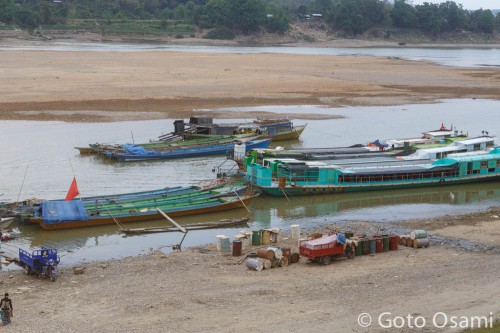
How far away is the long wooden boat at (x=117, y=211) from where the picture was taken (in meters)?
32.3

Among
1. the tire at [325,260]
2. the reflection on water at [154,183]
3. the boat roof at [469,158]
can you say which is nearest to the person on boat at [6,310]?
the reflection on water at [154,183]

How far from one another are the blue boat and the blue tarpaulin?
14.1 meters

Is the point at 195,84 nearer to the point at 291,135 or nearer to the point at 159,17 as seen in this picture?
the point at 291,135

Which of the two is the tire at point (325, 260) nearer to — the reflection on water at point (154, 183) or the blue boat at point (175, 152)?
the reflection on water at point (154, 183)

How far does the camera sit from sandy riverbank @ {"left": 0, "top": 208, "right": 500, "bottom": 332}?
20828 mm

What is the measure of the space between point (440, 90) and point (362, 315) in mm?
70614

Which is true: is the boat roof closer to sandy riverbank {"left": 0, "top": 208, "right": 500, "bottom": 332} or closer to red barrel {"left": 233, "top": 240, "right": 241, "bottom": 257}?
sandy riverbank {"left": 0, "top": 208, "right": 500, "bottom": 332}

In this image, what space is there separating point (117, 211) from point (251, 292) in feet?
39.2

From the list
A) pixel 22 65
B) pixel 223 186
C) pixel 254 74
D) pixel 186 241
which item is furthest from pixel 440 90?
pixel 186 241

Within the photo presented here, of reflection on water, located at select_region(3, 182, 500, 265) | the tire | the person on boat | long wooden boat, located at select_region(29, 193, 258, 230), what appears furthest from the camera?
long wooden boat, located at select_region(29, 193, 258, 230)

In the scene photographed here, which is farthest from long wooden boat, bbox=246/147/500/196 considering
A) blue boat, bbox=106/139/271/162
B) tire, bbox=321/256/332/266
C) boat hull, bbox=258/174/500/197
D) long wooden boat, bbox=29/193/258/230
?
tire, bbox=321/256/332/266

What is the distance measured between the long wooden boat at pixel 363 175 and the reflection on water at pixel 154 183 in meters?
0.48

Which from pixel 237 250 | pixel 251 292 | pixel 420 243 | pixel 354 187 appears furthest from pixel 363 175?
pixel 251 292

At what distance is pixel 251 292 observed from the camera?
23.3m
